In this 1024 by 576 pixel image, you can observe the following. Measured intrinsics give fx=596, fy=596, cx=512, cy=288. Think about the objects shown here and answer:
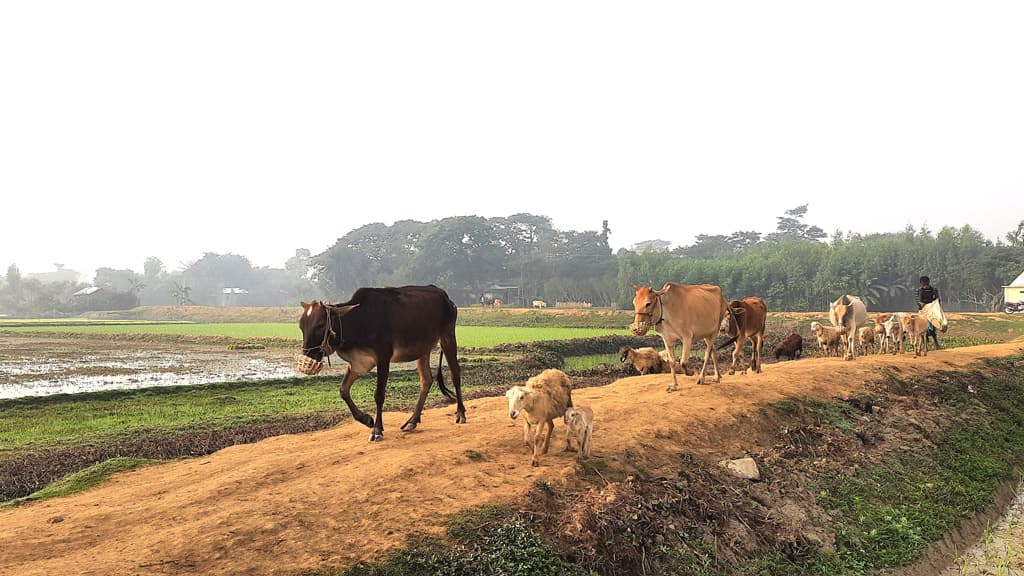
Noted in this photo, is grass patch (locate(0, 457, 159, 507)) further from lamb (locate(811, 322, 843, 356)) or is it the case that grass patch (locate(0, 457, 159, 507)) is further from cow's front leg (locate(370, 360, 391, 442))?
lamb (locate(811, 322, 843, 356))

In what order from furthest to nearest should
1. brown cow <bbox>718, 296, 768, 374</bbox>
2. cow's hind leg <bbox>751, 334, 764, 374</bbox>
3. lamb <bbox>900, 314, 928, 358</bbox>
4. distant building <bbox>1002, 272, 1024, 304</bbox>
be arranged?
distant building <bbox>1002, 272, 1024, 304</bbox>, lamb <bbox>900, 314, 928, 358</bbox>, cow's hind leg <bbox>751, 334, 764, 374</bbox>, brown cow <bbox>718, 296, 768, 374</bbox>

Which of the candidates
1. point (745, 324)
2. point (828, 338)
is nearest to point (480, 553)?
point (745, 324)

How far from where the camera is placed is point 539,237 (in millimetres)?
107062

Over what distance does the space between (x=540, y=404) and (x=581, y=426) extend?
23.4 inches

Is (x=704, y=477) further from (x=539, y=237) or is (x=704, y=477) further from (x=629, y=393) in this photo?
(x=539, y=237)

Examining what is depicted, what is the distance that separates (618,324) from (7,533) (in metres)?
43.6

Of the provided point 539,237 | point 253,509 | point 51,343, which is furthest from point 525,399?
point 539,237

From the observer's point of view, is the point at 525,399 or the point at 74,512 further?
the point at 525,399


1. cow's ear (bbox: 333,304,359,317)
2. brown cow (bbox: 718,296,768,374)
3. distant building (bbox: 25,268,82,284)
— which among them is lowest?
brown cow (bbox: 718,296,768,374)

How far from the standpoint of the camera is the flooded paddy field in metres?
20.1

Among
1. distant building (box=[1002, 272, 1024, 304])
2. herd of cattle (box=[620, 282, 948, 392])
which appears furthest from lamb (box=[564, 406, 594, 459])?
distant building (box=[1002, 272, 1024, 304])

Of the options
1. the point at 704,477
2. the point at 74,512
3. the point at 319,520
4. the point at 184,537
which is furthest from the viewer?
the point at 704,477

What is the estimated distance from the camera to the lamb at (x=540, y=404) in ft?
24.4

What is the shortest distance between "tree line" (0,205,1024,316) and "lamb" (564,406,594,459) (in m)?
40.0
